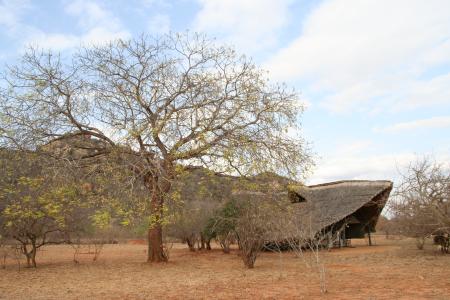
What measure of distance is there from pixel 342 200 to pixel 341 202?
0.16m

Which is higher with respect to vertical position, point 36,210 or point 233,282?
point 36,210

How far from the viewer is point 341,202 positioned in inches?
880

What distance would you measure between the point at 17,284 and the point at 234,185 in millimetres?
6436

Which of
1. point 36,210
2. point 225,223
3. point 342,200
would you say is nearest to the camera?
point 36,210

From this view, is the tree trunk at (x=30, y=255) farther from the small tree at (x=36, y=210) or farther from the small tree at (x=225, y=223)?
the small tree at (x=225, y=223)

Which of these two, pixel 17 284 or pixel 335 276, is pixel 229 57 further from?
pixel 17 284

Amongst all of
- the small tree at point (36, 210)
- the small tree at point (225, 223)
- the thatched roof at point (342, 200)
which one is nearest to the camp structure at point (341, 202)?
the thatched roof at point (342, 200)

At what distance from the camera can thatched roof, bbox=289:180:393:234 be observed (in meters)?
21.5

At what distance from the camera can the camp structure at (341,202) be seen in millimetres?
21406

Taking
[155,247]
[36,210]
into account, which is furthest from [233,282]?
[36,210]

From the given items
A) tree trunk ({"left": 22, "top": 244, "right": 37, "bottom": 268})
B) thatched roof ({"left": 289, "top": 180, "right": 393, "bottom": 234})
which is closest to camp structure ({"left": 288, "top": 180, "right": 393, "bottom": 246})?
thatched roof ({"left": 289, "top": 180, "right": 393, "bottom": 234})

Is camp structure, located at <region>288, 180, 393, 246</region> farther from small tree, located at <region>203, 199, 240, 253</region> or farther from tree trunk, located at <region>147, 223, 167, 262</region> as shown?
tree trunk, located at <region>147, 223, 167, 262</region>

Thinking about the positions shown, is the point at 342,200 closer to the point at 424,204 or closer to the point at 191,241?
the point at 191,241

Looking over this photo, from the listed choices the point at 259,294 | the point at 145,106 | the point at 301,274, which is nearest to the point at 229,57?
the point at 145,106
